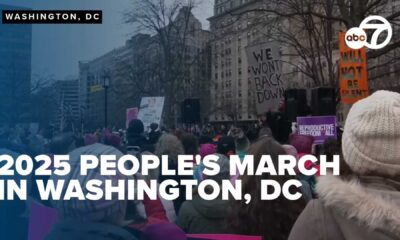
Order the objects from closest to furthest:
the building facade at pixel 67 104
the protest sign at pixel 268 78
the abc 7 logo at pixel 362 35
Result: the building facade at pixel 67 104
the protest sign at pixel 268 78
the abc 7 logo at pixel 362 35

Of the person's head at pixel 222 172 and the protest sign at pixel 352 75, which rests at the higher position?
the protest sign at pixel 352 75

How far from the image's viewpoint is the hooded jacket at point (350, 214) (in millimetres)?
1554

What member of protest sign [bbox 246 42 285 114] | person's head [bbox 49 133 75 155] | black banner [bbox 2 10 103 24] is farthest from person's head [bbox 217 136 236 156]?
protest sign [bbox 246 42 285 114]

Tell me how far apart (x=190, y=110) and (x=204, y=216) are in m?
9.32

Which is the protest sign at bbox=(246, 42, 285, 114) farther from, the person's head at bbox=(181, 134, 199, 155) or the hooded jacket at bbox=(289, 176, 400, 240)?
the hooded jacket at bbox=(289, 176, 400, 240)

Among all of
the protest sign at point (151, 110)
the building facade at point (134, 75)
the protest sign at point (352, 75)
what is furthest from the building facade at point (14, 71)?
the protest sign at point (151, 110)

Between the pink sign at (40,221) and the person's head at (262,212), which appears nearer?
the pink sign at (40,221)

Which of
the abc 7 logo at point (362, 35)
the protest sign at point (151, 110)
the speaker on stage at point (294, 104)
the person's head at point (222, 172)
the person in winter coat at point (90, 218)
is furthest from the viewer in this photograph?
the protest sign at point (151, 110)

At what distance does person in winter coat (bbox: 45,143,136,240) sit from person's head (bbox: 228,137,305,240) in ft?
2.89

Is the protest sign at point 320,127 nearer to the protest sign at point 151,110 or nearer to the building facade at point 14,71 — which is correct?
the protest sign at point 151,110

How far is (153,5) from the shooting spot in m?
6.93

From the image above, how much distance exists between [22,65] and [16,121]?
0.51 meters

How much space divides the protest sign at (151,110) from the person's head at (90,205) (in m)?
9.36

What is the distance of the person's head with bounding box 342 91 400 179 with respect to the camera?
1693 millimetres
